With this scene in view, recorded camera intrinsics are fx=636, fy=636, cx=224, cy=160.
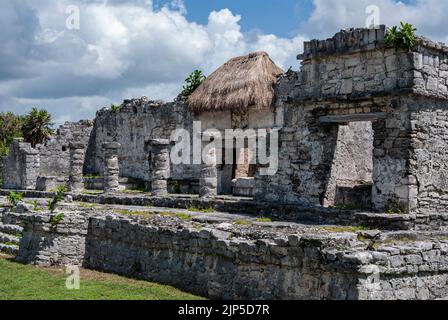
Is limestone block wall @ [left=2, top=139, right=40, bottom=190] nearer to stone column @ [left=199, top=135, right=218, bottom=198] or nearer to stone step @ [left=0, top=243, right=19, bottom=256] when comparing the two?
stone column @ [left=199, top=135, right=218, bottom=198]

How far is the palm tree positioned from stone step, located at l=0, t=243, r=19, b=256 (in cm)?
1561

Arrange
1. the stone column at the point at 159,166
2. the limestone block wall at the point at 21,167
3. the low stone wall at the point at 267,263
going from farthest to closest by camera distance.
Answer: the limestone block wall at the point at 21,167
the stone column at the point at 159,166
the low stone wall at the point at 267,263

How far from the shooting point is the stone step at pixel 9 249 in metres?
11.3

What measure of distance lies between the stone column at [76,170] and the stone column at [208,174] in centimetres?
509

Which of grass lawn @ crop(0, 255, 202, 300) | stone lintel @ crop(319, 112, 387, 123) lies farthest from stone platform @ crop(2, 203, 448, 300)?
stone lintel @ crop(319, 112, 387, 123)

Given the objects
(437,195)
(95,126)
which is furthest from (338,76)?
(95,126)

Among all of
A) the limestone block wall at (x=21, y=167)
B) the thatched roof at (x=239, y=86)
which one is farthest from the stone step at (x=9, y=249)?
the limestone block wall at (x=21, y=167)

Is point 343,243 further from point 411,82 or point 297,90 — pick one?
point 297,90

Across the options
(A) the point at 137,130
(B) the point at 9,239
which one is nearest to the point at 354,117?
(B) the point at 9,239

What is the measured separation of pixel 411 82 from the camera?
920 cm

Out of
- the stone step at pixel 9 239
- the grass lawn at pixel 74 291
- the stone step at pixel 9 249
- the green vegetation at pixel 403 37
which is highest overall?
the green vegetation at pixel 403 37

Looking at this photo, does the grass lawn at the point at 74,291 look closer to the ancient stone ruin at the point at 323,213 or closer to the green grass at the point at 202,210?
the ancient stone ruin at the point at 323,213

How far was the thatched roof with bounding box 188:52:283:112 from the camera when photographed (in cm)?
1741

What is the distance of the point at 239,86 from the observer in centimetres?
1789
